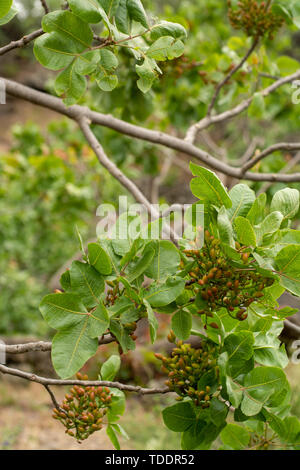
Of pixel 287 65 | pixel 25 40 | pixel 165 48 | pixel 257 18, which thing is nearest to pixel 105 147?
pixel 287 65

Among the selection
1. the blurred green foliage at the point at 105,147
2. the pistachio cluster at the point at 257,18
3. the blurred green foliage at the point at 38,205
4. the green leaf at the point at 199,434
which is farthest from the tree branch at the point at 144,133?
the blurred green foliage at the point at 38,205

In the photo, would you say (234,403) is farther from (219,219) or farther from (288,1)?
(288,1)

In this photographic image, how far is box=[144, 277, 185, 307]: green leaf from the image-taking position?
0.74 metres

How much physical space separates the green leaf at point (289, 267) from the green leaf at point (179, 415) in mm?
296

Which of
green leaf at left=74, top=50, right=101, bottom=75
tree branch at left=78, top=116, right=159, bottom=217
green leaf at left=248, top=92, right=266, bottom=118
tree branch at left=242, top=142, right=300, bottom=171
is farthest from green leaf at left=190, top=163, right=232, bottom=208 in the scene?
green leaf at left=248, top=92, right=266, bottom=118

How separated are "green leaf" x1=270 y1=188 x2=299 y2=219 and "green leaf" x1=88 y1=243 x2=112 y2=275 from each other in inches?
11.4

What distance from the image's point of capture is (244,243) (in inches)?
27.8

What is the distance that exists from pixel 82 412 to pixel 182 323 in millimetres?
265

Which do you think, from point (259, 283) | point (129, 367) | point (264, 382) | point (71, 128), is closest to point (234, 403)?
point (264, 382)

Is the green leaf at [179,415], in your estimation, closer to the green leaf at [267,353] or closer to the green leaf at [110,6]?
the green leaf at [267,353]

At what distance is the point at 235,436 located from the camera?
38.8 inches

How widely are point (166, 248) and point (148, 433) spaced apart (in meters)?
2.83

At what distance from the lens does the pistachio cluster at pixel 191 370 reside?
80 cm

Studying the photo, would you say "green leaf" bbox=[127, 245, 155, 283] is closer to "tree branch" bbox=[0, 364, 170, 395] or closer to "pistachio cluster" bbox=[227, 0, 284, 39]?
"tree branch" bbox=[0, 364, 170, 395]
